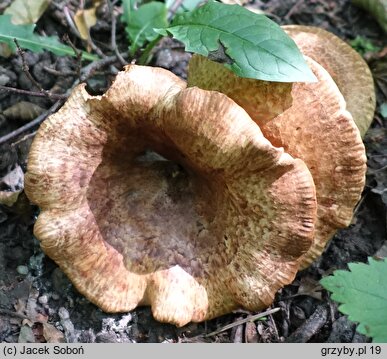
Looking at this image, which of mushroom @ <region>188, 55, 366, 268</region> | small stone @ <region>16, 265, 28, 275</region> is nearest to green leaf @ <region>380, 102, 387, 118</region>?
mushroom @ <region>188, 55, 366, 268</region>

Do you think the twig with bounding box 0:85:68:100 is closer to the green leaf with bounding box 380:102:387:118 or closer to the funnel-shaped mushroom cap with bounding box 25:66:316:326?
the funnel-shaped mushroom cap with bounding box 25:66:316:326

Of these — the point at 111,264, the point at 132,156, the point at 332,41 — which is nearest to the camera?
the point at 111,264

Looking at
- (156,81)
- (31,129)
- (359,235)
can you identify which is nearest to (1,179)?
(31,129)

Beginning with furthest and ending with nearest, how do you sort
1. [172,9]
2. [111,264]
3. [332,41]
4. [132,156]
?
[172,9], [332,41], [132,156], [111,264]

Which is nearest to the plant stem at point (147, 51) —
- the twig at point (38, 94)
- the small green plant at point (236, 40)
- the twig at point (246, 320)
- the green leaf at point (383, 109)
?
the small green plant at point (236, 40)

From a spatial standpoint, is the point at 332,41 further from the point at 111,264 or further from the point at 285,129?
the point at 111,264

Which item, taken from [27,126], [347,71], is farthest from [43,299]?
[347,71]

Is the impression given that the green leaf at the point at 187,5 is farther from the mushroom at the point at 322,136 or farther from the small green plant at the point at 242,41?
the mushroom at the point at 322,136

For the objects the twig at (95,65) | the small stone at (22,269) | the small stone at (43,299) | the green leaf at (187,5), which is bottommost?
the small stone at (43,299)
